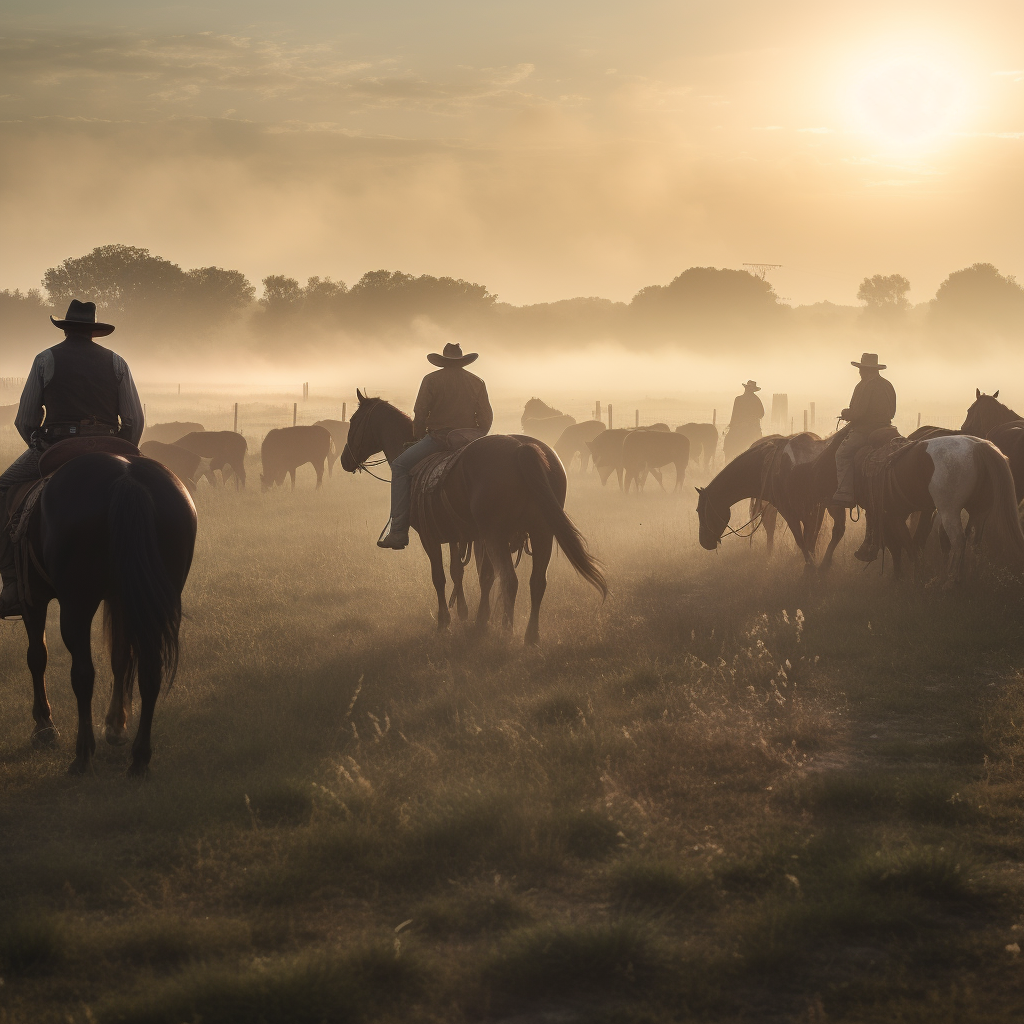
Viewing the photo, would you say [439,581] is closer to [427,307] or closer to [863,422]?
[863,422]

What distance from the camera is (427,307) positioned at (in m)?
109

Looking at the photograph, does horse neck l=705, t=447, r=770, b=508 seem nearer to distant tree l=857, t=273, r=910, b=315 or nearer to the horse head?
the horse head

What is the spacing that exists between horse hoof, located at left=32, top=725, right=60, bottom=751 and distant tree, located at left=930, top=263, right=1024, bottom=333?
112m

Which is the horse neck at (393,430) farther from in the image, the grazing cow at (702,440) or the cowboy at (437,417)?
the grazing cow at (702,440)

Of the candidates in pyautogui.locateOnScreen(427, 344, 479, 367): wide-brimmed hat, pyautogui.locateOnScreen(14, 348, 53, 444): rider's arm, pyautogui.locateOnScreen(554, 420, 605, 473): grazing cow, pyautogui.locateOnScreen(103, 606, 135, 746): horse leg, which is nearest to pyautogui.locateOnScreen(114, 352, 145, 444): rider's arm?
pyautogui.locateOnScreen(14, 348, 53, 444): rider's arm

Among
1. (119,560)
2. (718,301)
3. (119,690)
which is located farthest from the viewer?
(718,301)

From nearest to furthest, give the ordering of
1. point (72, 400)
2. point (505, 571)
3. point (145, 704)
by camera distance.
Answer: point (145, 704), point (72, 400), point (505, 571)

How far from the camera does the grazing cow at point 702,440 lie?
30.0m

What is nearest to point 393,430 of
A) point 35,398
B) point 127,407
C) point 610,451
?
point 127,407

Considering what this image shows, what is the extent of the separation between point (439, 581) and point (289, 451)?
1461 centimetres

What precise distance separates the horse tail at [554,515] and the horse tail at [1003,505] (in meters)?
4.28

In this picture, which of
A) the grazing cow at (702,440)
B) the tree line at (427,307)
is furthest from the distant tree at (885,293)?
the grazing cow at (702,440)

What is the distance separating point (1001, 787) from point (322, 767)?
12.6 feet

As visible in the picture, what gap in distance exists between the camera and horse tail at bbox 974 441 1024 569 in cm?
1002
